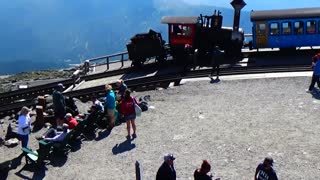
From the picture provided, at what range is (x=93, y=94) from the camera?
74.3 feet

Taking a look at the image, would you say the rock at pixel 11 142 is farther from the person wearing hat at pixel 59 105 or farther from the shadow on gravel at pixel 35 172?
the shadow on gravel at pixel 35 172

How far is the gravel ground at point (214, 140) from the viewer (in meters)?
13.8

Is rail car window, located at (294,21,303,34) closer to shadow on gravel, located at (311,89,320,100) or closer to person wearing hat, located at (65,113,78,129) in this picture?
shadow on gravel, located at (311,89,320,100)

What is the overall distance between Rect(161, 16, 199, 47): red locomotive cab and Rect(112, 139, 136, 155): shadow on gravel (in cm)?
1472

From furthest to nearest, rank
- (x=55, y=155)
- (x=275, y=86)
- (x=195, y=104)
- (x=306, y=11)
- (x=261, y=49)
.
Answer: (x=261, y=49), (x=306, y=11), (x=275, y=86), (x=195, y=104), (x=55, y=155)

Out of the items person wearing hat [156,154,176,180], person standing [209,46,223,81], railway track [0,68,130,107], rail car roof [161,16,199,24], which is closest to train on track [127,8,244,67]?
rail car roof [161,16,199,24]

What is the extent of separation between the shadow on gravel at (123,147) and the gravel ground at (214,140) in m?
0.03

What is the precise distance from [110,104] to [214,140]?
3.45 meters

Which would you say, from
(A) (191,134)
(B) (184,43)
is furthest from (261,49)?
(A) (191,134)

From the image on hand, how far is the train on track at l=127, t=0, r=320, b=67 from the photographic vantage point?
93.5ft

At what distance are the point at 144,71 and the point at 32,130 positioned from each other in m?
12.4

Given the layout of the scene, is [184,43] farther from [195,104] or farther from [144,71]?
[195,104]

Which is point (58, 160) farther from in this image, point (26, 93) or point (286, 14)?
point (286, 14)

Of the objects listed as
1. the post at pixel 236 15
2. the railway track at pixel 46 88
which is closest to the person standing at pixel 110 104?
the railway track at pixel 46 88
